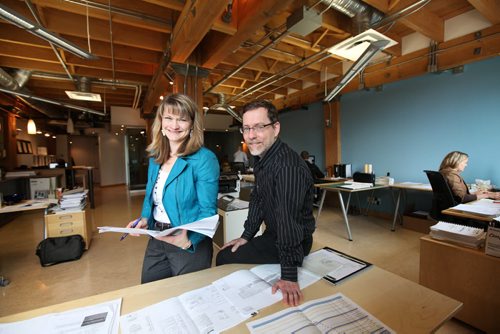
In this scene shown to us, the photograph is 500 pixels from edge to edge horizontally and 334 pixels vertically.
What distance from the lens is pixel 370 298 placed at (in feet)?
2.92

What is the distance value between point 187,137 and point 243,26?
71.1 inches

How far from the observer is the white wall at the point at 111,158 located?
10.5 meters

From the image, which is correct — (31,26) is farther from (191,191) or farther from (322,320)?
(322,320)

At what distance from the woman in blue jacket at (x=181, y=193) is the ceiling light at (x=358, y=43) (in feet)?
7.61

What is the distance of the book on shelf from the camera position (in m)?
1.88

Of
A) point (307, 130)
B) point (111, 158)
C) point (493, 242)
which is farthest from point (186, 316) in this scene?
point (111, 158)

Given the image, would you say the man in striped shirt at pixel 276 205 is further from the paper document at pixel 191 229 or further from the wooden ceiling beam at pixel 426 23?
the wooden ceiling beam at pixel 426 23

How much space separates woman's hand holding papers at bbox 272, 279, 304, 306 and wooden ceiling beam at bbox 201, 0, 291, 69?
2147 millimetres

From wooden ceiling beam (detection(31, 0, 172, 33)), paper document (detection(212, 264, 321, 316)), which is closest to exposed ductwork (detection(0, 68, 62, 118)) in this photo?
wooden ceiling beam (detection(31, 0, 172, 33))

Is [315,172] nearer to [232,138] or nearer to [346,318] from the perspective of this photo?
[346,318]

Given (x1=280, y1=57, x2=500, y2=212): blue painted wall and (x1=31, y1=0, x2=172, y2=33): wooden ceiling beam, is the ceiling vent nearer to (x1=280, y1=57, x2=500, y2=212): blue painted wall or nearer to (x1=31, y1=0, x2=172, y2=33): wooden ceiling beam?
(x1=31, y1=0, x2=172, y2=33): wooden ceiling beam

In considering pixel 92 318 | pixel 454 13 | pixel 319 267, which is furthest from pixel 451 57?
pixel 92 318

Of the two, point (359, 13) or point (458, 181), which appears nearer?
point (359, 13)

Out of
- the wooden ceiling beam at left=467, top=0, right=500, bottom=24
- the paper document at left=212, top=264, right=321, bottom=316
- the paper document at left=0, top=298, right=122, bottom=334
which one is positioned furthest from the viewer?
the wooden ceiling beam at left=467, top=0, right=500, bottom=24
